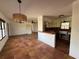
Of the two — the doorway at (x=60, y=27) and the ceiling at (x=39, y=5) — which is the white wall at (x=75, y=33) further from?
the doorway at (x=60, y=27)

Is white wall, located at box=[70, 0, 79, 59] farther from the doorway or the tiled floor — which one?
the doorway

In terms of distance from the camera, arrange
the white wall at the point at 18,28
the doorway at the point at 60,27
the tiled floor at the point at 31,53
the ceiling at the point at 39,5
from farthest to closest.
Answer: the white wall at the point at 18,28, the doorway at the point at 60,27, the tiled floor at the point at 31,53, the ceiling at the point at 39,5

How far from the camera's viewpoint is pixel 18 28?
9.50m

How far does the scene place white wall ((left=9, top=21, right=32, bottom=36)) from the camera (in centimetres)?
877

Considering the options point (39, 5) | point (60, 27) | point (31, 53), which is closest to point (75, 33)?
point (39, 5)

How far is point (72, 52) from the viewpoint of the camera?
107 inches

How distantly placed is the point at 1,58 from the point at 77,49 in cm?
322

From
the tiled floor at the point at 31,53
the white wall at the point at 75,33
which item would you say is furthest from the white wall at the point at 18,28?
the white wall at the point at 75,33

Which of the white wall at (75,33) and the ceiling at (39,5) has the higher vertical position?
the ceiling at (39,5)

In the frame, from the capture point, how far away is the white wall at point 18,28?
8769 millimetres

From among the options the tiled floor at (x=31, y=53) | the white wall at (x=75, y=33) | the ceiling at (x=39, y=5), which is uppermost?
the ceiling at (x=39, y=5)

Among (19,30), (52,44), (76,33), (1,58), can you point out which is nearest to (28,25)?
(19,30)

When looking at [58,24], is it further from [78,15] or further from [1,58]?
[1,58]

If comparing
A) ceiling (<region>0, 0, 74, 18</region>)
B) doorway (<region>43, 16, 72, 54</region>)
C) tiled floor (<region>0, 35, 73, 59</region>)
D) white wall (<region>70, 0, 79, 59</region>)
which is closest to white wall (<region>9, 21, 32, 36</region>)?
doorway (<region>43, 16, 72, 54</region>)
